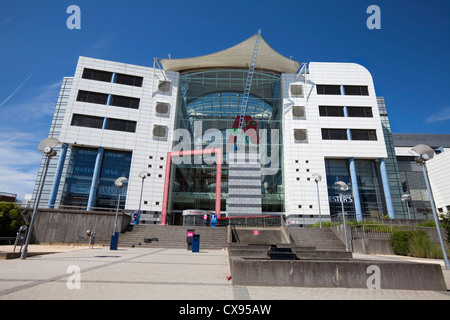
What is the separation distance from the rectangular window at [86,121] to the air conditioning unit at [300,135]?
28.0m

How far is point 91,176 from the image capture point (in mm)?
32312

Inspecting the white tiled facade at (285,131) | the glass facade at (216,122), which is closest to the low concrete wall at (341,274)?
the white tiled facade at (285,131)

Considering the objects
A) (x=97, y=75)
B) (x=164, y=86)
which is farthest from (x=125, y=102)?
(x=164, y=86)

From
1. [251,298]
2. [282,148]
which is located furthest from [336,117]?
[251,298]

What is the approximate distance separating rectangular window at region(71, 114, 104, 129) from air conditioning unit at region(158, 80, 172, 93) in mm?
9978

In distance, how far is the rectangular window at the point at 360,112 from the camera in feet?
114

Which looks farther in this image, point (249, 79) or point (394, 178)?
point (394, 178)

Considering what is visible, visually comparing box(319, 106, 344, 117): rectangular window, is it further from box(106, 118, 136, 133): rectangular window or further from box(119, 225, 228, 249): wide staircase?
box(106, 118, 136, 133): rectangular window

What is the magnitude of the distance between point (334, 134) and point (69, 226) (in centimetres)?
3383

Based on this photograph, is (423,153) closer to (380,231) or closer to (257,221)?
(380,231)

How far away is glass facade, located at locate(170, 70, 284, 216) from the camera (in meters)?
35.9

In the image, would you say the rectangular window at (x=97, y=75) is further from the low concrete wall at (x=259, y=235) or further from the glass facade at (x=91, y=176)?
the low concrete wall at (x=259, y=235)

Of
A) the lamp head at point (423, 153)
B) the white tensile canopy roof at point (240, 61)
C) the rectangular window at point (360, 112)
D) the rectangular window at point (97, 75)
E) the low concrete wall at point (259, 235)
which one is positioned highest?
the white tensile canopy roof at point (240, 61)

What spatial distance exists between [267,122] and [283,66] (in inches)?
382
